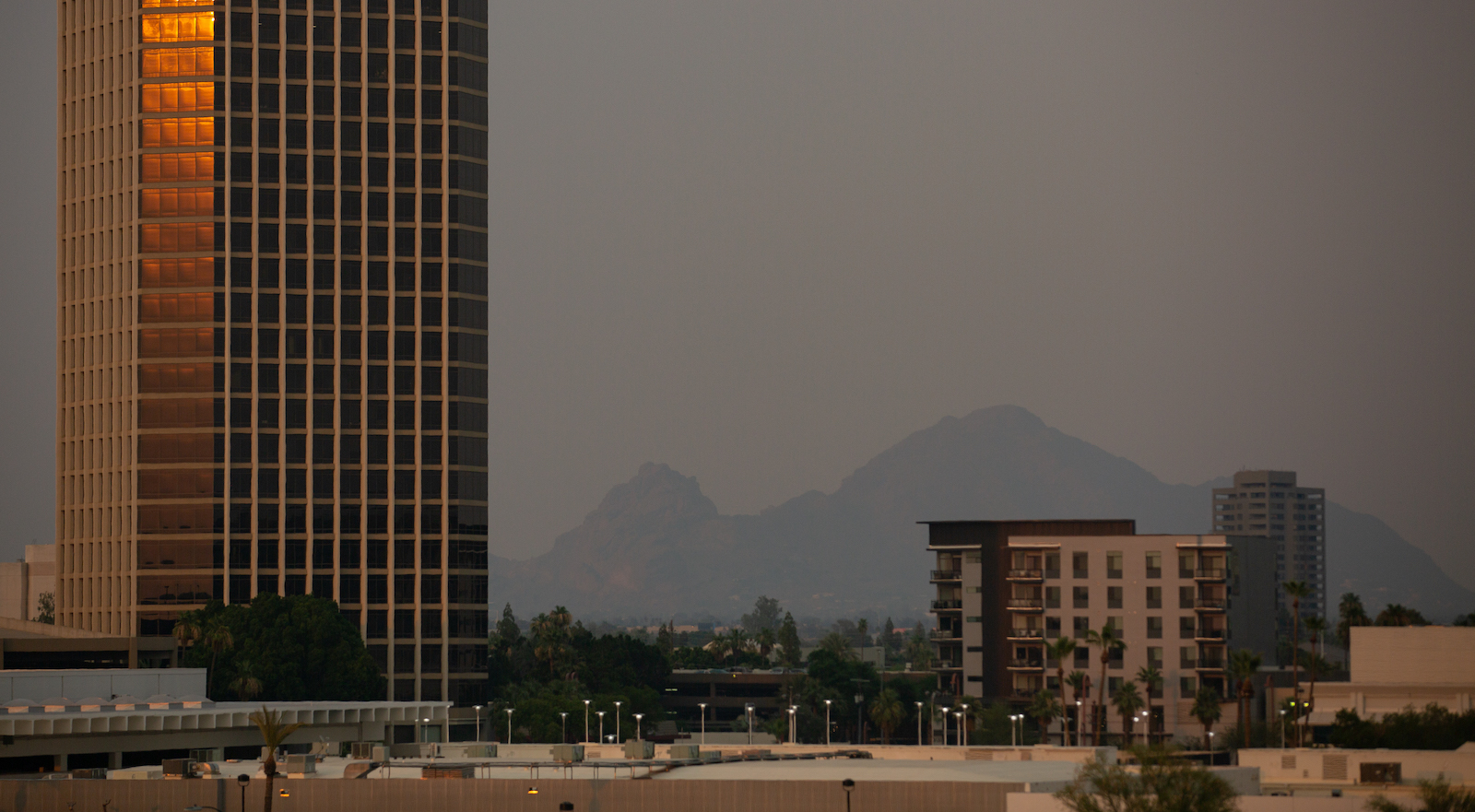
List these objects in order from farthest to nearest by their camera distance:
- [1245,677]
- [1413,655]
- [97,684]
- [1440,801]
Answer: [1245,677]
[1413,655]
[97,684]
[1440,801]

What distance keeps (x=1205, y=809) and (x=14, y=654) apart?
151m

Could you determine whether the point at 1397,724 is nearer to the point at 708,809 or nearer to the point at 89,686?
the point at 708,809

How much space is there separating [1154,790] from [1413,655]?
108 meters

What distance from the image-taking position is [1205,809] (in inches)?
3364

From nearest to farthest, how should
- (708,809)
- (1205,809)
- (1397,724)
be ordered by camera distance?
1. (1205,809)
2. (708,809)
3. (1397,724)

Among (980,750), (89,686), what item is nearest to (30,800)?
(89,686)

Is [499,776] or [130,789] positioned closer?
[130,789]

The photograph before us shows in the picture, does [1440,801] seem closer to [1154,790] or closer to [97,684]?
[1154,790]

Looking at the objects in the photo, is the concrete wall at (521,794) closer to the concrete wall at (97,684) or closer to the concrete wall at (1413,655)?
the concrete wall at (97,684)

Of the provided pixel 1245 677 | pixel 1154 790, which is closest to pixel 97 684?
pixel 1154 790

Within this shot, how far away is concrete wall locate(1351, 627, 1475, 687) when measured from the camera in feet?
589

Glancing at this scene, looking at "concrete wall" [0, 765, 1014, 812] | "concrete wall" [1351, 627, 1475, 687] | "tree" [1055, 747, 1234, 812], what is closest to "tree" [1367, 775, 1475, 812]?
"tree" [1055, 747, 1234, 812]

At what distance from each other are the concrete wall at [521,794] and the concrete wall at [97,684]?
44.1 metres

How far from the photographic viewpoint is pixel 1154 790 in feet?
285
